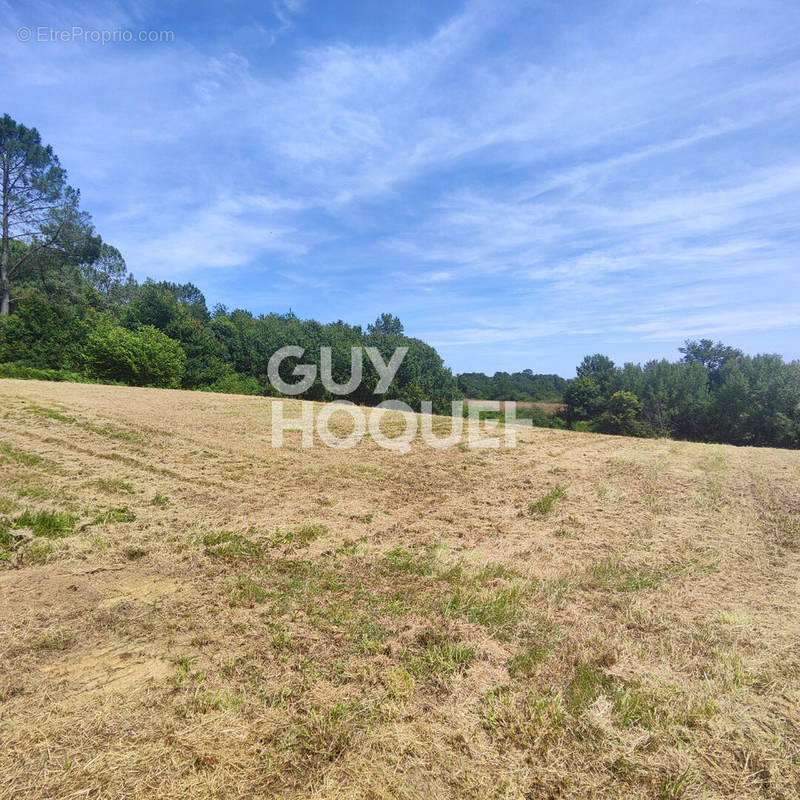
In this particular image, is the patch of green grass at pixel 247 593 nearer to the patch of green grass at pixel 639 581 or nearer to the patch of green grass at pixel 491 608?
the patch of green grass at pixel 491 608

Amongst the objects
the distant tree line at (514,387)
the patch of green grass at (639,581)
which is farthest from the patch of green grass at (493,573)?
the distant tree line at (514,387)

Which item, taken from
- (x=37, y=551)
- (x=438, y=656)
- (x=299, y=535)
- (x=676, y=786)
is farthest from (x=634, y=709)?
(x=37, y=551)

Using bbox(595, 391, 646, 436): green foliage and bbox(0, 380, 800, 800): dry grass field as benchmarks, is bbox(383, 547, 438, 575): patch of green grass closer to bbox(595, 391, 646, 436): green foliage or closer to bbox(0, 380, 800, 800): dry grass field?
bbox(0, 380, 800, 800): dry grass field

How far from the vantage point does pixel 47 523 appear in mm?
5340

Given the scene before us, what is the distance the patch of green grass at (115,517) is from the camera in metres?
5.64

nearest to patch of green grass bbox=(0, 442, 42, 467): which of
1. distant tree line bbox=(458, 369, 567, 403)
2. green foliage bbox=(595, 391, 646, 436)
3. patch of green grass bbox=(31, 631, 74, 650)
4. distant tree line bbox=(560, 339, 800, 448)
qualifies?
patch of green grass bbox=(31, 631, 74, 650)

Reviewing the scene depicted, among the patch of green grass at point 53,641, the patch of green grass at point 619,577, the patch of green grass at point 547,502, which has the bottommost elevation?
the patch of green grass at point 53,641

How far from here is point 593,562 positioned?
486 cm

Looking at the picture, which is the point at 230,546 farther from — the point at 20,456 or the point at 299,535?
the point at 20,456

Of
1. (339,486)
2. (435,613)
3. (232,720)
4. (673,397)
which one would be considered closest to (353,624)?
(435,613)

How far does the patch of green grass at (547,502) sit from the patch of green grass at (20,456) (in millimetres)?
9393

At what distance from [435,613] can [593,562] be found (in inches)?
91.2

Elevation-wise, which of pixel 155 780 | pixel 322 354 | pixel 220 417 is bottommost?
pixel 155 780

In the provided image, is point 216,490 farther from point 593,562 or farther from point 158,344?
point 158,344
